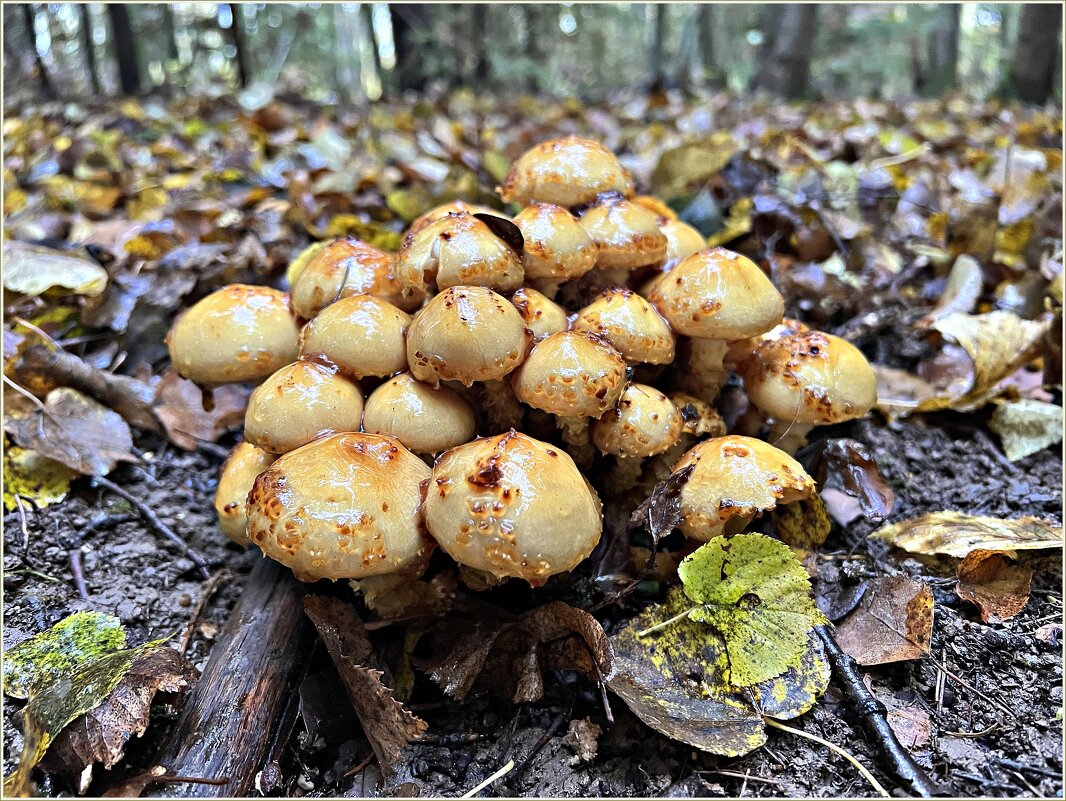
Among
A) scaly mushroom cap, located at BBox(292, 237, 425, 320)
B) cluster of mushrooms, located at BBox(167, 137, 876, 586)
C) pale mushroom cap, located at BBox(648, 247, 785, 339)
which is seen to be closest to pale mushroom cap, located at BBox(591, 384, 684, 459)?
cluster of mushrooms, located at BBox(167, 137, 876, 586)

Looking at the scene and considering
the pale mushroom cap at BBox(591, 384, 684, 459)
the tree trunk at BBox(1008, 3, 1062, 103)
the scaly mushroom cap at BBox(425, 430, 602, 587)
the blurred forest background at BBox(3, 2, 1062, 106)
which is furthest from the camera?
the blurred forest background at BBox(3, 2, 1062, 106)

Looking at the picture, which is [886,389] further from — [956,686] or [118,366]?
[118,366]

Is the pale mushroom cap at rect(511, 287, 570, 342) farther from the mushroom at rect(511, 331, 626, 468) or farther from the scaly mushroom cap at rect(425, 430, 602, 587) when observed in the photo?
the scaly mushroom cap at rect(425, 430, 602, 587)

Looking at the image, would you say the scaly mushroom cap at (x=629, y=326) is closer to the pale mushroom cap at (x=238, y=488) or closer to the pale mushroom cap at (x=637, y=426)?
the pale mushroom cap at (x=637, y=426)

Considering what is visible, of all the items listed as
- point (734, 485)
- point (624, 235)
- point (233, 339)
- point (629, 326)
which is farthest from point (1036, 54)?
point (233, 339)

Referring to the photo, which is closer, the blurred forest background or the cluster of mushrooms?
the cluster of mushrooms

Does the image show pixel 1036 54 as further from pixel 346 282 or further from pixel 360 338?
pixel 360 338

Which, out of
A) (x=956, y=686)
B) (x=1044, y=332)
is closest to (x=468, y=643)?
(x=956, y=686)
